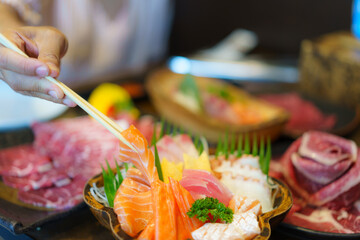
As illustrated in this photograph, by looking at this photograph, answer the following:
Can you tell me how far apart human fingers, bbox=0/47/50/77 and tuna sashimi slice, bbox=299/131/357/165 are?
1.13m

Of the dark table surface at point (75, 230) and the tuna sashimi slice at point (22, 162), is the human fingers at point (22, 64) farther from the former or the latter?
the tuna sashimi slice at point (22, 162)

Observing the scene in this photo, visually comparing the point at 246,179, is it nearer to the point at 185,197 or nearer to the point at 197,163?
the point at 197,163

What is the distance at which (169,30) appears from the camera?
5.79 meters

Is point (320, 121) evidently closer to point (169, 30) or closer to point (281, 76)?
point (281, 76)

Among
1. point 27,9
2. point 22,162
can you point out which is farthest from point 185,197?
point 27,9

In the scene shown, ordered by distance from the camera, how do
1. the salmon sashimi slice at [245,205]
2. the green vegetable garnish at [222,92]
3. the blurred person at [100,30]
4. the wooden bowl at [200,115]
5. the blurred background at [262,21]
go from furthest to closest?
the blurred background at [262,21], the blurred person at [100,30], the green vegetable garnish at [222,92], the wooden bowl at [200,115], the salmon sashimi slice at [245,205]

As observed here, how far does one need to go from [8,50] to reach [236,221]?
932 millimetres

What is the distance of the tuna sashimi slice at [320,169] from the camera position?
1.63m

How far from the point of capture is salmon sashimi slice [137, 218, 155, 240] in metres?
1.17

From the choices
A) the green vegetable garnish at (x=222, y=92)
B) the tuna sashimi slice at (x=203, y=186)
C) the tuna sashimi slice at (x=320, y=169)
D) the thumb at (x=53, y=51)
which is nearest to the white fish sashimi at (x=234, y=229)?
the tuna sashimi slice at (x=203, y=186)

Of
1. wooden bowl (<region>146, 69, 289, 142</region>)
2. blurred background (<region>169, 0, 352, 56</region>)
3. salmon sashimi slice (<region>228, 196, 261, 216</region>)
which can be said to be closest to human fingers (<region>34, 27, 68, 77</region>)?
salmon sashimi slice (<region>228, 196, 261, 216</region>)

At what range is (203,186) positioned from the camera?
130 centimetres

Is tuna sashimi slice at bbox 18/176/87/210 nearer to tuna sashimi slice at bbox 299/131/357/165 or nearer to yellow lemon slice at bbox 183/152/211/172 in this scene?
yellow lemon slice at bbox 183/152/211/172

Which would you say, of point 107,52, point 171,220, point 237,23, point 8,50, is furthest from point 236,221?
point 237,23
